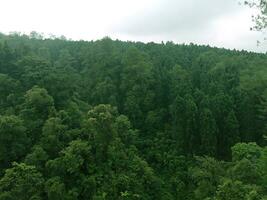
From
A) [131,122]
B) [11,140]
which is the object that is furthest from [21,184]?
[131,122]

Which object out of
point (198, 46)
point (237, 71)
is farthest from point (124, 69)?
point (198, 46)

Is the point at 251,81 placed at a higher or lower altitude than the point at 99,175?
higher

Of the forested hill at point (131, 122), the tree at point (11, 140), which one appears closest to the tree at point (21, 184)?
the forested hill at point (131, 122)

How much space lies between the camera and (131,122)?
1938 inches

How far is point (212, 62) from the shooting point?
2440 inches

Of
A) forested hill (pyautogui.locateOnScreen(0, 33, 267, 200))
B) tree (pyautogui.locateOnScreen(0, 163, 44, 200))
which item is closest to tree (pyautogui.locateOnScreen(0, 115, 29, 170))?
forested hill (pyautogui.locateOnScreen(0, 33, 267, 200))

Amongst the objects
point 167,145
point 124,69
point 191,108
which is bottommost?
point 167,145

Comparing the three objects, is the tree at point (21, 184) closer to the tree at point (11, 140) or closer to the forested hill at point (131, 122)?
the forested hill at point (131, 122)

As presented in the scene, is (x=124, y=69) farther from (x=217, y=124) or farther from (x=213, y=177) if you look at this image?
(x=213, y=177)

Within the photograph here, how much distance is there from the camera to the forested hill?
100ft

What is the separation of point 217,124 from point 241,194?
961 inches

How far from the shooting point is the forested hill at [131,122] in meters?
30.6

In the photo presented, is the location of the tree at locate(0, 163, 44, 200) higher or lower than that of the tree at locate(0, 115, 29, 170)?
lower

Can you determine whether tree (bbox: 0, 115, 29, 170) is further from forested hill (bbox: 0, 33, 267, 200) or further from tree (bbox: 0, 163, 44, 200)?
tree (bbox: 0, 163, 44, 200)
